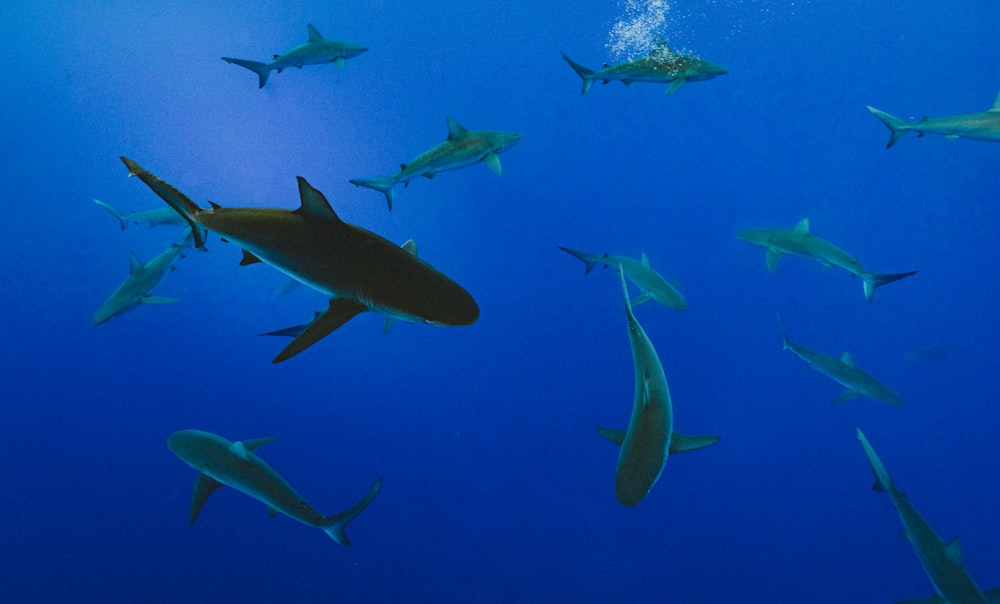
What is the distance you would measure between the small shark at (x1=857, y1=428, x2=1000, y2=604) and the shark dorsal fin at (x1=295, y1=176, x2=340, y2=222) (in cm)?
187

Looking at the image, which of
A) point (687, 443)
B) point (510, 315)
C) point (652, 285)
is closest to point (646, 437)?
point (687, 443)

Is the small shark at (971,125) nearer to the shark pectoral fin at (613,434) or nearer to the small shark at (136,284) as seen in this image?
the shark pectoral fin at (613,434)

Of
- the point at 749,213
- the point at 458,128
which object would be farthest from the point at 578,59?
the point at 458,128

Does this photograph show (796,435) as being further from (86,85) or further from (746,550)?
(86,85)

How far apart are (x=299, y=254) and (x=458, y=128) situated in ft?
7.27

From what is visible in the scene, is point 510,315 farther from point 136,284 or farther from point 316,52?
point 136,284

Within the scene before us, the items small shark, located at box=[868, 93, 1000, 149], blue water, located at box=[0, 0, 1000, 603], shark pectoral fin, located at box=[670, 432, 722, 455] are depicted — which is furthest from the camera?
blue water, located at box=[0, 0, 1000, 603]

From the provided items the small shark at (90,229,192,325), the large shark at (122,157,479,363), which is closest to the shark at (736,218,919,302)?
the large shark at (122,157,479,363)

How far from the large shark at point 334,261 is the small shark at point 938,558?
169 cm

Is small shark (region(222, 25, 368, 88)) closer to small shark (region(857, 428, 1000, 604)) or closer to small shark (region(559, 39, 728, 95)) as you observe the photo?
small shark (region(559, 39, 728, 95))

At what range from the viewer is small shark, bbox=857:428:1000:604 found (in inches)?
83.8

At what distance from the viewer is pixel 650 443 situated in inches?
60.0

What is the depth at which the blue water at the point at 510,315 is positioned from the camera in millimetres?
4656

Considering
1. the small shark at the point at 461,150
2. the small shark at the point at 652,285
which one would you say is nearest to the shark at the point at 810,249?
the small shark at the point at 652,285
